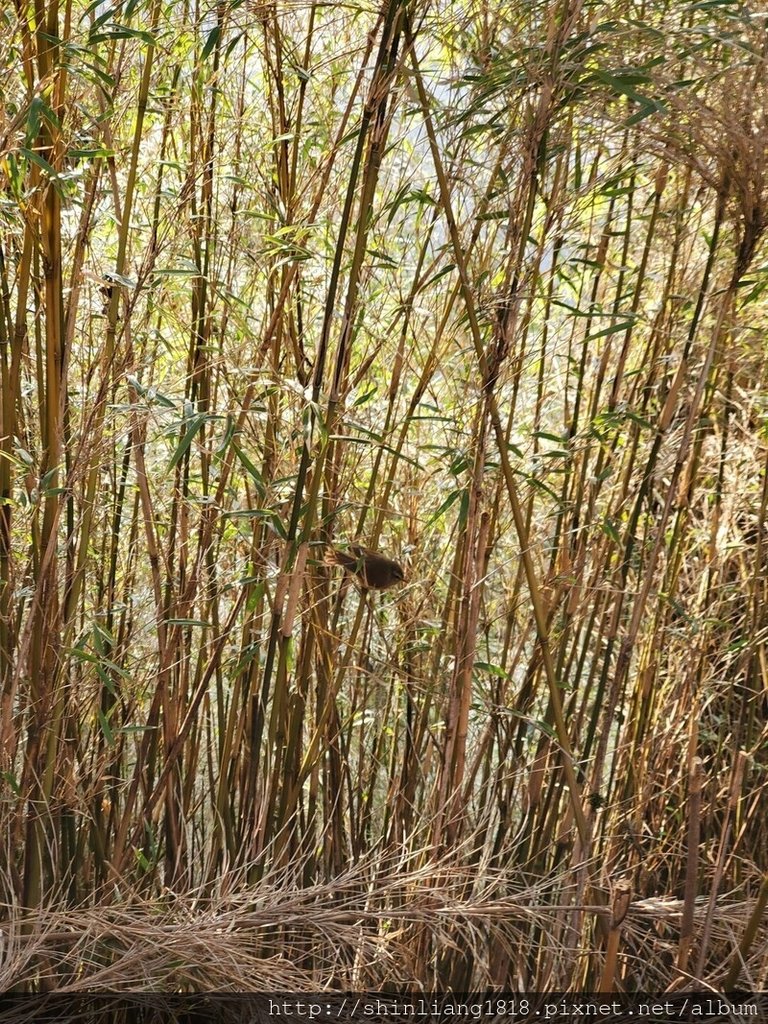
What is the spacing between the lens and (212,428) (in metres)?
2.15

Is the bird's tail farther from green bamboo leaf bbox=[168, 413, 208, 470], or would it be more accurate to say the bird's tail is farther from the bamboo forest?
green bamboo leaf bbox=[168, 413, 208, 470]

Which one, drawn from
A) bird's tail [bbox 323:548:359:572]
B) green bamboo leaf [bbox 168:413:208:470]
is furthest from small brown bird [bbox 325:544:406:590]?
green bamboo leaf [bbox 168:413:208:470]

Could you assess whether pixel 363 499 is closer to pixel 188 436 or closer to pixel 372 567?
pixel 372 567

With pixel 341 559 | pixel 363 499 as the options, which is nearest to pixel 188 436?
pixel 341 559

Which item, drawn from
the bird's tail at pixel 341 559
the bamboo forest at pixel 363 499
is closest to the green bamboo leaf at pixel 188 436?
the bamboo forest at pixel 363 499

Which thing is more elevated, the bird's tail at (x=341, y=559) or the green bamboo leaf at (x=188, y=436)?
the green bamboo leaf at (x=188, y=436)

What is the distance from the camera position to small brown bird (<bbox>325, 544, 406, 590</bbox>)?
6.02ft

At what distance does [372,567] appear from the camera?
1850 millimetres

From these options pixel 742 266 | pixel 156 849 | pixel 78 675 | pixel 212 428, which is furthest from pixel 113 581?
pixel 742 266

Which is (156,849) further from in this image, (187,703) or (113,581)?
(113,581)

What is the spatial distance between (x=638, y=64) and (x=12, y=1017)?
6.68 ft

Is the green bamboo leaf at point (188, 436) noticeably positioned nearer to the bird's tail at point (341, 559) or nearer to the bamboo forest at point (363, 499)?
the bamboo forest at point (363, 499)

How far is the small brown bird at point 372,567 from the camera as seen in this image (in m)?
1.83

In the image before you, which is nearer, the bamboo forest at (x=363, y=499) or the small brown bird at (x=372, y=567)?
the bamboo forest at (x=363, y=499)
